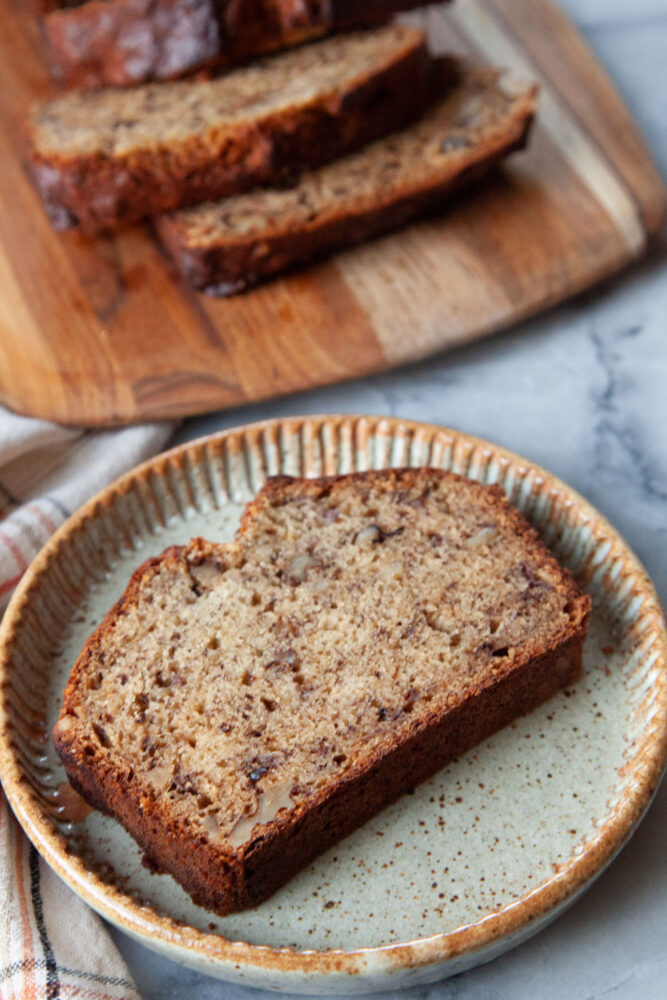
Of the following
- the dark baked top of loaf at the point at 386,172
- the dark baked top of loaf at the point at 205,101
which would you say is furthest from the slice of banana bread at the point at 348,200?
the dark baked top of loaf at the point at 205,101

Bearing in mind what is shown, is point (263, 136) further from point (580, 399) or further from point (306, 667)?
point (306, 667)

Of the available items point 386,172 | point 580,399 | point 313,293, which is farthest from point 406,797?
point 386,172

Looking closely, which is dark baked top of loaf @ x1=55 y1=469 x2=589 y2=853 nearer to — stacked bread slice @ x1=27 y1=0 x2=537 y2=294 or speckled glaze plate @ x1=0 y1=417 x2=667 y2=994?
speckled glaze plate @ x1=0 y1=417 x2=667 y2=994

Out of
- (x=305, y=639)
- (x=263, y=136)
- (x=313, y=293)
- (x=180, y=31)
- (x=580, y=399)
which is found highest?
(x=180, y=31)

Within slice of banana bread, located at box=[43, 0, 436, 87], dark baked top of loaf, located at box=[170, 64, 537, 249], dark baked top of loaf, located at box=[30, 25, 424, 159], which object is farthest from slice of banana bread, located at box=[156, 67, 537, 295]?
slice of banana bread, located at box=[43, 0, 436, 87]

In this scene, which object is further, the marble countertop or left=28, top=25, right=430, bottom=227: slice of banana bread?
left=28, top=25, right=430, bottom=227: slice of banana bread

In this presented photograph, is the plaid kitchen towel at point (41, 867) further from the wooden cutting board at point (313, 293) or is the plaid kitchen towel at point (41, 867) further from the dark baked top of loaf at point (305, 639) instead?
the dark baked top of loaf at point (305, 639)
